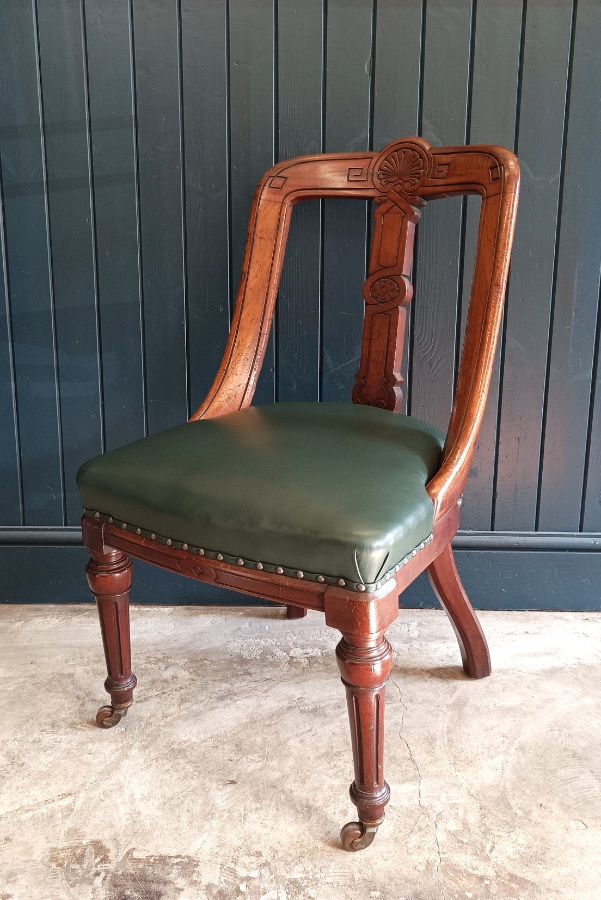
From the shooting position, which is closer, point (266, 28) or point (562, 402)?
point (266, 28)

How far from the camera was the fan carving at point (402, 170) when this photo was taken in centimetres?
137

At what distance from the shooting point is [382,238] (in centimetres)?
142

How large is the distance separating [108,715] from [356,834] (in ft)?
1.70

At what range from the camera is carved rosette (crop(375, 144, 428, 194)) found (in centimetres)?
137

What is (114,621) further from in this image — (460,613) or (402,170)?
(402,170)

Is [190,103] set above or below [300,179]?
above

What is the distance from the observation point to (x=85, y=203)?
1645 millimetres

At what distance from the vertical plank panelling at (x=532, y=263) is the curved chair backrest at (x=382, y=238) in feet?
1.15

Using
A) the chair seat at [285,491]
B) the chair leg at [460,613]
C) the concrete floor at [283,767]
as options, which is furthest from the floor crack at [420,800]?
the chair seat at [285,491]

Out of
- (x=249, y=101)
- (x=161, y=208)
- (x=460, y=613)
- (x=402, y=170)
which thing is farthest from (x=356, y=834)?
(x=249, y=101)

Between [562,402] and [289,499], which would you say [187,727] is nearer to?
[289,499]

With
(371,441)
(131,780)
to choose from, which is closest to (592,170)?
(371,441)

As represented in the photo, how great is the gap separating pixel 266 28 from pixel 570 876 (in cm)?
163

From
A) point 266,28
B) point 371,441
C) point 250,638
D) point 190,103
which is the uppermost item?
point 266,28
